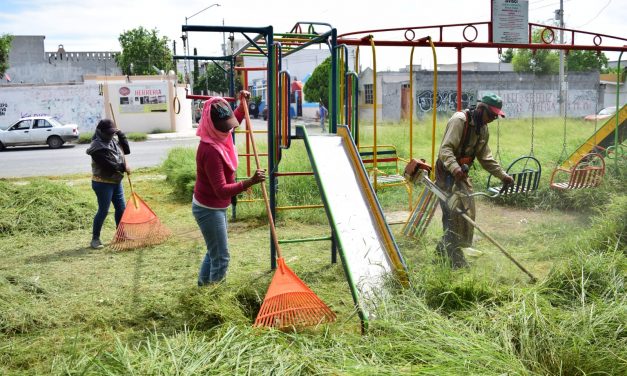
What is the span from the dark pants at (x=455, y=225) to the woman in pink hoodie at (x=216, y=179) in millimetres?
1945

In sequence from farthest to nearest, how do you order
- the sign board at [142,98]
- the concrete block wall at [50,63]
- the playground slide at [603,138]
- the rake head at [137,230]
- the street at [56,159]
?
the concrete block wall at [50,63], the sign board at [142,98], the street at [56,159], the playground slide at [603,138], the rake head at [137,230]

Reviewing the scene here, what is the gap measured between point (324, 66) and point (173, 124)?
8528 millimetres

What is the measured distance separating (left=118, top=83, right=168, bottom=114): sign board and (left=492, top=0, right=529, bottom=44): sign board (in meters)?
22.8

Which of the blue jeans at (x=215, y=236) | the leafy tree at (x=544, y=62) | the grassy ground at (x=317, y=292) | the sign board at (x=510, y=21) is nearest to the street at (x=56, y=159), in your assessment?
the grassy ground at (x=317, y=292)

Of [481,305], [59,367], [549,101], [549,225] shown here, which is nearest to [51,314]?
[59,367]

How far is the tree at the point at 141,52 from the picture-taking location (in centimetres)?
3731

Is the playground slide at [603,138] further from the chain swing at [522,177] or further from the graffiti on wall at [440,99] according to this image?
the graffiti on wall at [440,99]

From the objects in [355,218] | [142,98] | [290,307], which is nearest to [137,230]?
[355,218]

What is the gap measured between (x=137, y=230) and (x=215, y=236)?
114 inches

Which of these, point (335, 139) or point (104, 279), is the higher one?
point (335, 139)

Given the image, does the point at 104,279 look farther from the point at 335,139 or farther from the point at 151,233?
the point at 335,139

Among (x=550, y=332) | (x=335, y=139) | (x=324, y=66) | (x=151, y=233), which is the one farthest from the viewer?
(x=324, y=66)

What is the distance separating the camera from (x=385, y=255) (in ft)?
14.7

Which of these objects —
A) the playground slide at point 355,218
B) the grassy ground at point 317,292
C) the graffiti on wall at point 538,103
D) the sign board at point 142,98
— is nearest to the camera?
the grassy ground at point 317,292
